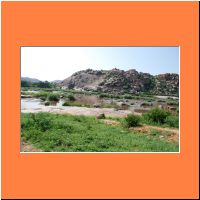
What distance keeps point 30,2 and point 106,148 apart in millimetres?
2741

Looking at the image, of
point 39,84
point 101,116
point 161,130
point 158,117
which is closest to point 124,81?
point 161,130

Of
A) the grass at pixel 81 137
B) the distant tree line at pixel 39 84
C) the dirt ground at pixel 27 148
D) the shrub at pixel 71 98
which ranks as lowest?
the dirt ground at pixel 27 148

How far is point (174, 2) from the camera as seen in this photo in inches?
221

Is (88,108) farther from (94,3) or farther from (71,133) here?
(94,3)

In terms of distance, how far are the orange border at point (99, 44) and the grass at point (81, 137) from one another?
0.41m

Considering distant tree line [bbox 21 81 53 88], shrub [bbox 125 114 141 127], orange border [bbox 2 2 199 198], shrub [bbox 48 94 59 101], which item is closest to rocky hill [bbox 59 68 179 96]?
distant tree line [bbox 21 81 53 88]

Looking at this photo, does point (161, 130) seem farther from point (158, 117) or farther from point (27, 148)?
point (27, 148)

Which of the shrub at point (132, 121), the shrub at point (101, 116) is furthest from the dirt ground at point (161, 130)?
the shrub at point (101, 116)

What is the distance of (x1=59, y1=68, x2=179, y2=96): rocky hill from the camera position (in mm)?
6754

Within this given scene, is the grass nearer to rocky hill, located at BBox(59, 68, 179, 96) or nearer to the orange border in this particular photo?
the orange border

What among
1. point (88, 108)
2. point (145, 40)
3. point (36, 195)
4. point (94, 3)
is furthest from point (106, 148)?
point (88, 108)

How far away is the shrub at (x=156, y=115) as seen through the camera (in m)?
8.79

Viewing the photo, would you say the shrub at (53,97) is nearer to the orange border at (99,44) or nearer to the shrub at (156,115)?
the shrub at (156,115)

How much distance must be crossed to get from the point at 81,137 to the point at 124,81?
1521 mm
